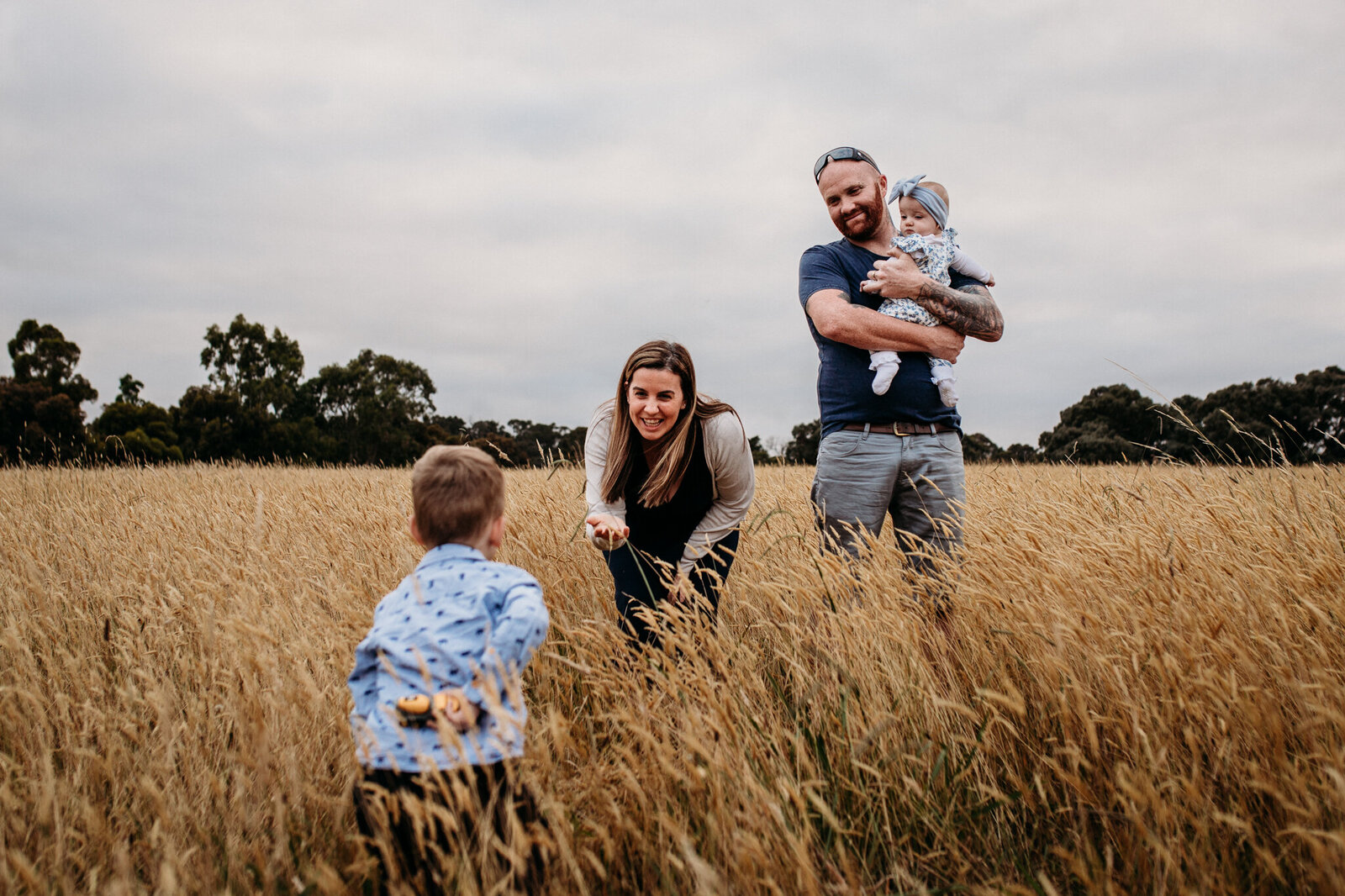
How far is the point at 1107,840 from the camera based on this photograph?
5.44ft

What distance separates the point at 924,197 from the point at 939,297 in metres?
0.86

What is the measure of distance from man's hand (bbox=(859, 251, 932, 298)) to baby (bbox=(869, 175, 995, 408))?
0.10m

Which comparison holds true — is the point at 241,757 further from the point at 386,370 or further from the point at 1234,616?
the point at 386,370

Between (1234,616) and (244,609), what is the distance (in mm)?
3427

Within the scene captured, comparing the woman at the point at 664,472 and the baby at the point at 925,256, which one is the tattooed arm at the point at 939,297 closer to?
the baby at the point at 925,256

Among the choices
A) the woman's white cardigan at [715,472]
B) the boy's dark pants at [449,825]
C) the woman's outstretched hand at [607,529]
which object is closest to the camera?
the boy's dark pants at [449,825]

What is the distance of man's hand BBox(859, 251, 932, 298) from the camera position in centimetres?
281

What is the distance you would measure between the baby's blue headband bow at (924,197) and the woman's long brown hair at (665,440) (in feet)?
4.90

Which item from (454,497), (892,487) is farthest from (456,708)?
(892,487)

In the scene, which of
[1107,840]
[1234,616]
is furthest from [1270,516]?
[1107,840]

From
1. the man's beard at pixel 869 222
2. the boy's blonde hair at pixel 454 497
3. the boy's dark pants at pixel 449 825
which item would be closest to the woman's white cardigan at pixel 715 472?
the man's beard at pixel 869 222

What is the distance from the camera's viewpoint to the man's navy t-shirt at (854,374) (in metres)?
2.86

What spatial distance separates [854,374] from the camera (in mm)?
2906

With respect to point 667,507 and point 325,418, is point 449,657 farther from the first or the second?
point 325,418
